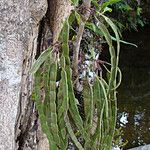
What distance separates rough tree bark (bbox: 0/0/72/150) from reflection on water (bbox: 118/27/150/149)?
2432mm

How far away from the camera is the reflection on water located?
139 inches

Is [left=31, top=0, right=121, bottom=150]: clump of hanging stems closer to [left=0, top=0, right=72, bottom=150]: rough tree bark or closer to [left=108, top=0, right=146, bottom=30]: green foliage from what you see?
[left=0, top=0, right=72, bottom=150]: rough tree bark

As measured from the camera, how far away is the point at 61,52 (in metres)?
0.80

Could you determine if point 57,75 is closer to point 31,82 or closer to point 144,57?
point 31,82

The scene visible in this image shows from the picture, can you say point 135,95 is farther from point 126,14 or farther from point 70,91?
point 70,91

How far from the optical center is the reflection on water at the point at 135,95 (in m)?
3.54

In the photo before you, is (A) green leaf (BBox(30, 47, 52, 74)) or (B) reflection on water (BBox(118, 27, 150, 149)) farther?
(B) reflection on water (BBox(118, 27, 150, 149))

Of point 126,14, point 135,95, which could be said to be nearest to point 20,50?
point 135,95

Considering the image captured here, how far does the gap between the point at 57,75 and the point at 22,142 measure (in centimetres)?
24

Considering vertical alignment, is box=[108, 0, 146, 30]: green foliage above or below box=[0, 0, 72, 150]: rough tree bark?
above

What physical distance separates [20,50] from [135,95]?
3.55 meters

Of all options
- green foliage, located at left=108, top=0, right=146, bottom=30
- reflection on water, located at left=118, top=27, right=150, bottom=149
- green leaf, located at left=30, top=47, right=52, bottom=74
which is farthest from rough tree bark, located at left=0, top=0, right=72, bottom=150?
green foliage, located at left=108, top=0, right=146, bottom=30

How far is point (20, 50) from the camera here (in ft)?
2.68

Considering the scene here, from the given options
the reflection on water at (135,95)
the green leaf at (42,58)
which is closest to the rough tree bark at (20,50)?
the green leaf at (42,58)
